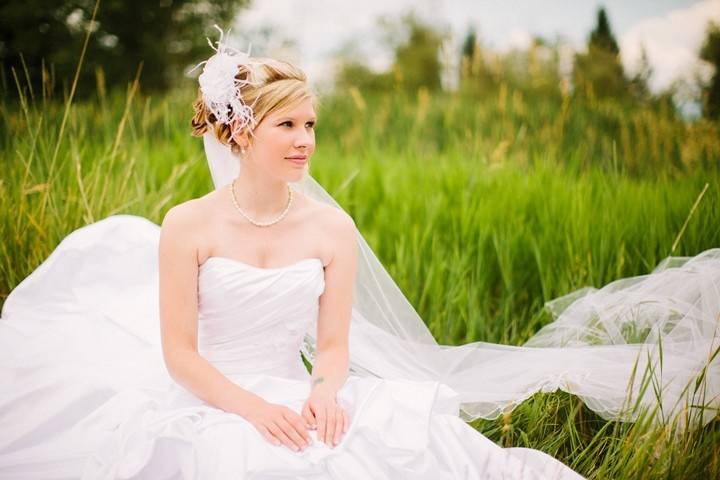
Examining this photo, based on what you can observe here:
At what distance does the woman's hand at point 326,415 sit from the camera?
5.93 feet

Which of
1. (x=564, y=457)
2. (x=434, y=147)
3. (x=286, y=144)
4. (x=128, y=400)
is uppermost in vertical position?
(x=286, y=144)

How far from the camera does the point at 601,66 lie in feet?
20.8

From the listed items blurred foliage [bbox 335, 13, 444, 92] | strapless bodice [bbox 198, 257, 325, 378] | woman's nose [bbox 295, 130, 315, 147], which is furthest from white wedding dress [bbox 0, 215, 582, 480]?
blurred foliage [bbox 335, 13, 444, 92]

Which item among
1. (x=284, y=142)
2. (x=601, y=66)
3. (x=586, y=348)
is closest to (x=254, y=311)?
(x=284, y=142)

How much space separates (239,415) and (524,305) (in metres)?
2.16

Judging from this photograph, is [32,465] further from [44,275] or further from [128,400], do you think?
[44,275]

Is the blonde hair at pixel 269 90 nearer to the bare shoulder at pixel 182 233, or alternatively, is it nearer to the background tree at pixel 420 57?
the bare shoulder at pixel 182 233

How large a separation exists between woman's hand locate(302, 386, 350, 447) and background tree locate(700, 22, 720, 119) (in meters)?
4.10

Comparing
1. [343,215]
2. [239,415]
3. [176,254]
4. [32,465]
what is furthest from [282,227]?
[32,465]

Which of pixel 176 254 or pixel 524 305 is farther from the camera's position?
pixel 524 305

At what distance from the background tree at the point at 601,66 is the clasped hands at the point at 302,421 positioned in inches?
165

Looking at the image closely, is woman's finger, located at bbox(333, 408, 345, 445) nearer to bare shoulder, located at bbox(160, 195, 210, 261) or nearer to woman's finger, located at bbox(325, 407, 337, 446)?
woman's finger, located at bbox(325, 407, 337, 446)

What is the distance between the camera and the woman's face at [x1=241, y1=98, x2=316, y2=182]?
6.55 ft

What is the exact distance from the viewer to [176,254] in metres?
1.97
